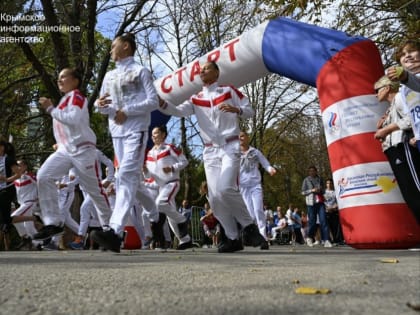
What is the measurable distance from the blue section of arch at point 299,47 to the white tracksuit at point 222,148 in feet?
5.81

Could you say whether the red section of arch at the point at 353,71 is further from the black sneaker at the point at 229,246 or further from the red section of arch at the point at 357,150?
the black sneaker at the point at 229,246

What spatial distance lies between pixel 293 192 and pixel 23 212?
38.0 metres

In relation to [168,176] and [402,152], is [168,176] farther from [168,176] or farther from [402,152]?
[402,152]

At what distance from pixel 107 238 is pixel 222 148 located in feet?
5.53

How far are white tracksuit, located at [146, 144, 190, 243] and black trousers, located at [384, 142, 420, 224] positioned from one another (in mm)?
4221

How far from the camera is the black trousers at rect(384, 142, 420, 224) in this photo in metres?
4.50

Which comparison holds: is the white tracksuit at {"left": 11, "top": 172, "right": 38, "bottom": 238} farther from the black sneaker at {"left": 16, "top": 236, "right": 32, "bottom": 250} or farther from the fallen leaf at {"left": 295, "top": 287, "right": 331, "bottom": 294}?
the fallen leaf at {"left": 295, "top": 287, "right": 331, "bottom": 294}

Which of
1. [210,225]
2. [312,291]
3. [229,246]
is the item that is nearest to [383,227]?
[229,246]

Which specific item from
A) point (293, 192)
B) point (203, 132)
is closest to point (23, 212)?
point (203, 132)

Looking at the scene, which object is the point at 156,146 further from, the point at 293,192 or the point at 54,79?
the point at 293,192

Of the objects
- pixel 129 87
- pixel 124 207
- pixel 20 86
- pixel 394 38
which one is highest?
pixel 20 86

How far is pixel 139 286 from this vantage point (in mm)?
2541

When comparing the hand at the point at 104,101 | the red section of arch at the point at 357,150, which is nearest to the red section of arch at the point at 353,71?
the red section of arch at the point at 357,150

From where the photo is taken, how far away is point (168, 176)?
8711 millimetres
